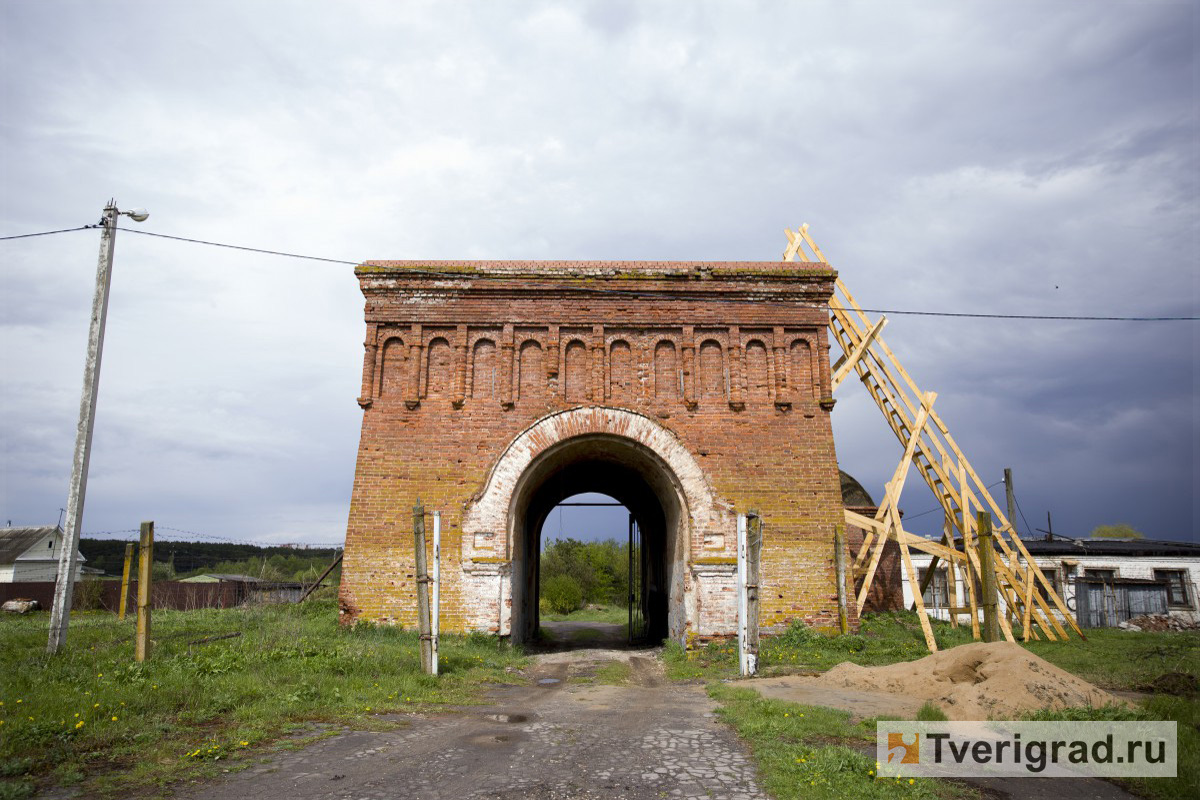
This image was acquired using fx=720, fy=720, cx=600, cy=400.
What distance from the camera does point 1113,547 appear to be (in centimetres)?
2670

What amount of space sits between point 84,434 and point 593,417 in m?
7.81

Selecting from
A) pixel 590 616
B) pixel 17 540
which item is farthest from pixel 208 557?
pixel 590 616

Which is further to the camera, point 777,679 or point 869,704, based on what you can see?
point 777,679

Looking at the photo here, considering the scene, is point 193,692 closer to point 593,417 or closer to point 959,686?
point 593,417

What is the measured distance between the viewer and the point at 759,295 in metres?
14.1

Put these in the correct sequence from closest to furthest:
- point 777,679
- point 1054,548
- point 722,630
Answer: point 777,679 < point 722,630 < point 1054,548

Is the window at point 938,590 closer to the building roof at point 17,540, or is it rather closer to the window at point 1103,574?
the window at point 1103,574

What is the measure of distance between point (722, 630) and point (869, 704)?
4573mm

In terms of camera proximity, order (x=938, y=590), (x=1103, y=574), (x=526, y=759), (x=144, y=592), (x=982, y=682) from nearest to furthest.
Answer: (x=526, y=759) → (x=982, y=682) → (x=144, y=592) → (x=1103, y=574) → (x=938, y=590)

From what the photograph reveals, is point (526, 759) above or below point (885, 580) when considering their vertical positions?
below

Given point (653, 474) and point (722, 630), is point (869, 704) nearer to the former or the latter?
point (722, 630)

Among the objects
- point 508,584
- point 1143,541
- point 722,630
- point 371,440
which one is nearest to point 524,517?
point 508,584

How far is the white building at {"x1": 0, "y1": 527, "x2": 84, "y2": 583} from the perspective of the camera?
37.5 meters

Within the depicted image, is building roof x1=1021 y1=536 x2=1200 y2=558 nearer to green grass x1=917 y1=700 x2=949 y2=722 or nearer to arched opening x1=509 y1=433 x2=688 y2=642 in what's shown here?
arched opening x1=509 y1=433 x2=688 y2=642
